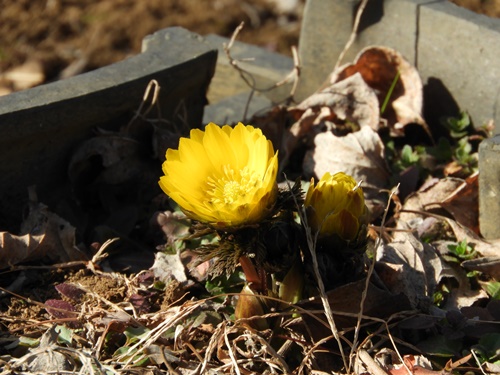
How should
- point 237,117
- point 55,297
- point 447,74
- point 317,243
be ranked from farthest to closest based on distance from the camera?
point 237,117, point 447,74, point 55,297, point 317,243

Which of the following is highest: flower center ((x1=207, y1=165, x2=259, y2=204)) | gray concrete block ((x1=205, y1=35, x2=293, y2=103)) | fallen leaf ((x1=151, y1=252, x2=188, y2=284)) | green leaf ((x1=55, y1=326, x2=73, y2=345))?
flower center ((x1=207, y1=165, x2=259, y2=204))

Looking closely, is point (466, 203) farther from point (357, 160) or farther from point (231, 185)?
point (231, 185)

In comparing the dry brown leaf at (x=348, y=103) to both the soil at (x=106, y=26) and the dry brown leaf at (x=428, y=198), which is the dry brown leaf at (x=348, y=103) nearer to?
the dry brown leaf at (x=428, y=198)

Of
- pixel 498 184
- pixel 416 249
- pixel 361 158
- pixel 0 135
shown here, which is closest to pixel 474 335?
pixel 416 249

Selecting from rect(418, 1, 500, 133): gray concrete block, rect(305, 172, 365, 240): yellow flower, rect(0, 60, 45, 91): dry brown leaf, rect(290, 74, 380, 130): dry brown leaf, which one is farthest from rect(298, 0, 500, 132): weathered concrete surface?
rect(0, 60, 45, 91): dry brown leaf

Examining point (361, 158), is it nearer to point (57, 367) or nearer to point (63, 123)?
point (63, 123)

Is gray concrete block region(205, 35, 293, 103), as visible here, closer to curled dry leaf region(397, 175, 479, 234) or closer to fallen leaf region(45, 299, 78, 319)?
curled dry leaf region(397, 175, 479, 234)
